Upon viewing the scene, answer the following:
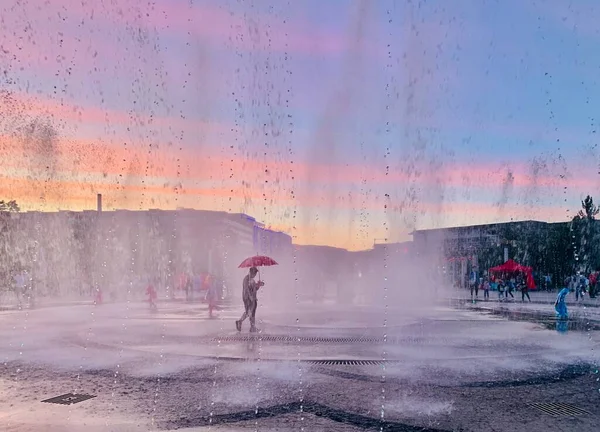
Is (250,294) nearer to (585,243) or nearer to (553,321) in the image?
(553,321)

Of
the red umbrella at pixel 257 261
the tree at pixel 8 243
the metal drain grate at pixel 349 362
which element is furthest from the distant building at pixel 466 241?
the metal drain grate at pixel 349 362

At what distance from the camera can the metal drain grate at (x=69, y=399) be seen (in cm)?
796

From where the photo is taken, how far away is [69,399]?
8133 mm

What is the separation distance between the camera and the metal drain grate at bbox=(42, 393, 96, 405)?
7.96 m

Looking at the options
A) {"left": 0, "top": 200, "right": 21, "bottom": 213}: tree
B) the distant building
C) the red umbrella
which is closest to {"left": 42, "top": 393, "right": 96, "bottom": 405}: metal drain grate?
the red umbrella

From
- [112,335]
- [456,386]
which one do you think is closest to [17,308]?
[112,335]

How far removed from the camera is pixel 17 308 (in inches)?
1041

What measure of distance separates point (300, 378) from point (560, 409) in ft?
12.9

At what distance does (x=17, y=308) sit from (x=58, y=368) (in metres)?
18.1

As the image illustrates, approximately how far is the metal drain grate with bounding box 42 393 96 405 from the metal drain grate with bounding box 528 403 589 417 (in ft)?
20.6

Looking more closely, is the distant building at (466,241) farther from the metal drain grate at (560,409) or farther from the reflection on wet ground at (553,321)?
the metal drain grate at (560,409)

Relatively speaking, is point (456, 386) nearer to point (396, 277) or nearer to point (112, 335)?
→ point (112, 335)

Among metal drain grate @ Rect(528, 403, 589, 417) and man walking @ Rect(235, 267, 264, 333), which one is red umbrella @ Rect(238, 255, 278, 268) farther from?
metal drain grate @ Rect(528, 403, 589, 417)

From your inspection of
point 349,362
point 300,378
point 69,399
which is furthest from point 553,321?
point 69,399
